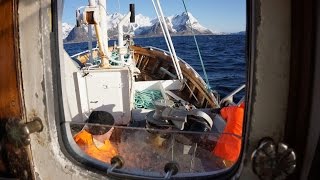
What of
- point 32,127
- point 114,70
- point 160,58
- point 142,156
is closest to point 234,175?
point 142,156

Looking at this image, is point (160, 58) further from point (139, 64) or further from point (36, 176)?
point (36, 176)

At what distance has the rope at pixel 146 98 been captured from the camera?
6.79m

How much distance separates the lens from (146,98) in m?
7.24

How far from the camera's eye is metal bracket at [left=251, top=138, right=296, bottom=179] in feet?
3.38

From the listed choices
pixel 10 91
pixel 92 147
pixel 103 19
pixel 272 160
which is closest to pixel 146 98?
pixel 103 19

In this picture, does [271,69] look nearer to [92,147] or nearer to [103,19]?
[92,147]

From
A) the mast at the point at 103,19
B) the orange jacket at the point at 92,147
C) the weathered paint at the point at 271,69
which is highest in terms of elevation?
the mast at the point at 103,19

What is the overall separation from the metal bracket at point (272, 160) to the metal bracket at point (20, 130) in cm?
97

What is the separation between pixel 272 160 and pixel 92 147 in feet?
4.59

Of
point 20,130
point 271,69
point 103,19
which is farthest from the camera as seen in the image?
point 103,19

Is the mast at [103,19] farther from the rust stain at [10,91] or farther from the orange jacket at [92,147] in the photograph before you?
the rust stain at [10,91]

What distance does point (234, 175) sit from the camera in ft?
4.04

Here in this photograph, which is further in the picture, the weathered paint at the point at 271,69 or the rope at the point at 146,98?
the rope at the point at 146,98

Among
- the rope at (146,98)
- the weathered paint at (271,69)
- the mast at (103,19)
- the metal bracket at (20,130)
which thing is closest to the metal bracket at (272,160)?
the weathered paint at (271,69)
